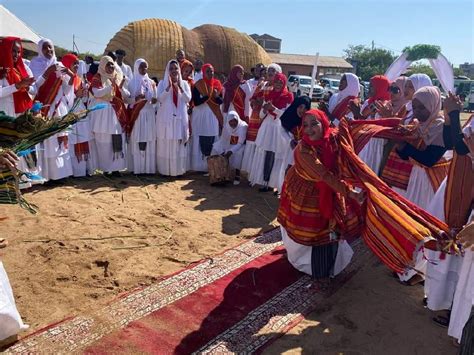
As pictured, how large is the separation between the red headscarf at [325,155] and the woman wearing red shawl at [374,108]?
7.08 feet

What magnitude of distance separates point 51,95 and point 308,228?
4.61 metres

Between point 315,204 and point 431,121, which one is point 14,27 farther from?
point 431,121

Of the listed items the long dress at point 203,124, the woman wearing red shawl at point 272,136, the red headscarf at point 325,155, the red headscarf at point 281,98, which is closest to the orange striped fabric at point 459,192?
the red headscarf at point 325,155

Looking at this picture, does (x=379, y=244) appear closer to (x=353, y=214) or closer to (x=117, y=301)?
(x=353, y=214)

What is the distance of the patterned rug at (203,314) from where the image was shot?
2.99 metres

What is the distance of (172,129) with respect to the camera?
24.2 feet

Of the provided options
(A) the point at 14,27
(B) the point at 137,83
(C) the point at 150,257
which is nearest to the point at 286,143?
(B) the point at 137,83

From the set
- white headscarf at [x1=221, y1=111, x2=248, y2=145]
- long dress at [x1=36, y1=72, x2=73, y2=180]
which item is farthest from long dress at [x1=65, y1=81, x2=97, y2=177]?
white headscarf at [x1=221, y1=111, x2=248, y2=145]

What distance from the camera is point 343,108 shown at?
20.6 ft

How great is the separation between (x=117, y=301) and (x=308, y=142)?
218cm

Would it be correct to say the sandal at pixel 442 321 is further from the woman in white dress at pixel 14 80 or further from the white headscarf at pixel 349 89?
the woman in white dress at pixel 14 80

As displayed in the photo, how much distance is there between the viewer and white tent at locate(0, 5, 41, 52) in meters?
15.3

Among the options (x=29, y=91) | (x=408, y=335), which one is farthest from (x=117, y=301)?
(x=29, y=91)

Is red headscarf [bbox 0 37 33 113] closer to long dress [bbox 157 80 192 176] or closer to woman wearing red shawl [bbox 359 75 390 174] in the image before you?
long dress [bbox 157 80 192 176]
